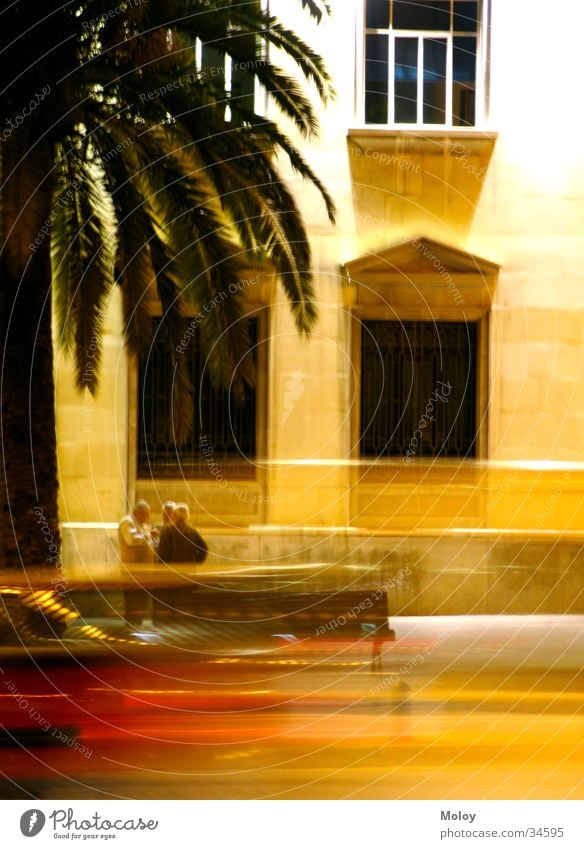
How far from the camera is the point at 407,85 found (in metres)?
5.14

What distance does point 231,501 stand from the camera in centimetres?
481

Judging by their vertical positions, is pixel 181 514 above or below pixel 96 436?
below

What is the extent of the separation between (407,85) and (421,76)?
0.09 metres

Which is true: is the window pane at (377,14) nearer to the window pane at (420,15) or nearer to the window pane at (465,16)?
the window pane at (420,15)

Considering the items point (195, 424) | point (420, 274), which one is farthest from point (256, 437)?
point (420, 274)

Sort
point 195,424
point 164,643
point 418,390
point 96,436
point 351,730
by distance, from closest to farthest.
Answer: point 351,730, point 164,643, point 96,436, point 195,424, point 418,390

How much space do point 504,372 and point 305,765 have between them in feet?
7.13

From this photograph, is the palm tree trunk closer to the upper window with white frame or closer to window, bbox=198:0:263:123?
window, bbox=198:0:263:123

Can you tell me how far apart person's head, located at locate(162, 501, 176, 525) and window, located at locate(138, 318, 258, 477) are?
15 centimetres

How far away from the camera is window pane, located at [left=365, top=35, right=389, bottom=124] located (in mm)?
4781

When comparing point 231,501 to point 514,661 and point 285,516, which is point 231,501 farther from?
point 514,661

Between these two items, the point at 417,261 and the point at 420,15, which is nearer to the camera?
the point at 420,15

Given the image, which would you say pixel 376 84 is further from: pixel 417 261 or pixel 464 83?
pixel 417 261

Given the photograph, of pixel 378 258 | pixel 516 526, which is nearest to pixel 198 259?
pixel 378 258
